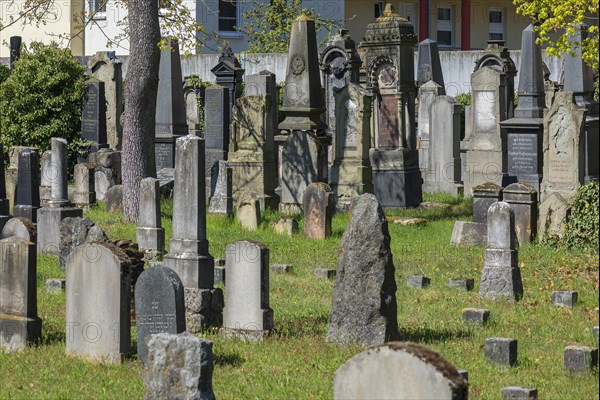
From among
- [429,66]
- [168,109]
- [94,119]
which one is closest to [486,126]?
[429,66]

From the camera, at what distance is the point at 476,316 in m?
11.7

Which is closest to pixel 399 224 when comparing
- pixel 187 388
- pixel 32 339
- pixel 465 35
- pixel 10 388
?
pixel 32 339

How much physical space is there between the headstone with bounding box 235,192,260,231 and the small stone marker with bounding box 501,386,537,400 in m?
10.1

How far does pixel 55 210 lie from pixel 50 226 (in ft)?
0.76

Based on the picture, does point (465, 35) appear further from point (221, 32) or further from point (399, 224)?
point (399, 224)

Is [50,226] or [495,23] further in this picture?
[495,23]

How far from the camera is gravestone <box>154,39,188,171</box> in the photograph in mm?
24344

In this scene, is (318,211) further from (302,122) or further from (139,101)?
(302,122)

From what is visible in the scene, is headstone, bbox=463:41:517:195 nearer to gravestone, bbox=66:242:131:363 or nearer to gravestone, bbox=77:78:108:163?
gravestone, bbox=77:78:108:163

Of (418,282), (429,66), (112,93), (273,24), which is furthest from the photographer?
(273,24)

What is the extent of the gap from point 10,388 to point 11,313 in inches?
57.8

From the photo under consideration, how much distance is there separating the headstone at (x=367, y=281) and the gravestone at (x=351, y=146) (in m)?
10.3

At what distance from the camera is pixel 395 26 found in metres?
22.4

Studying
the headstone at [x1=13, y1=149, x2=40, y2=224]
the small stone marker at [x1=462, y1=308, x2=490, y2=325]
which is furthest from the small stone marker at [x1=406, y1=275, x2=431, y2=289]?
the headstone at [x1=13, y1=149, x2=40, y2=224]
